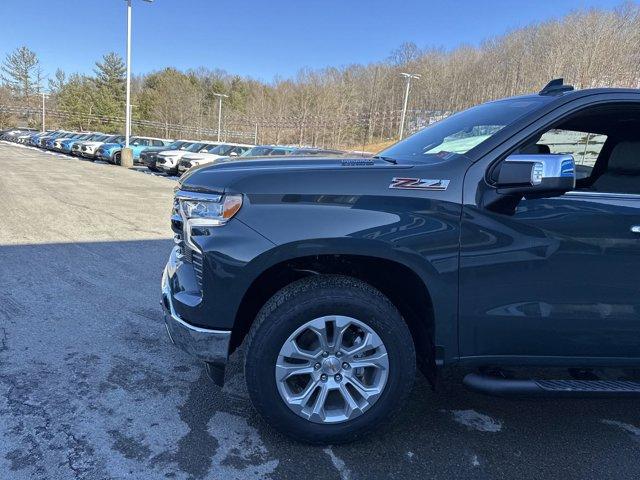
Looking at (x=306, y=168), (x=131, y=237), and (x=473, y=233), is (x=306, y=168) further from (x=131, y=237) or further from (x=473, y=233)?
(x=131, y=237)

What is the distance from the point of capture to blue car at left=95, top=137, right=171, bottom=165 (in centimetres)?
2681

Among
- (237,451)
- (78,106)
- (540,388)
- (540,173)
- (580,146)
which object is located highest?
(78,106)

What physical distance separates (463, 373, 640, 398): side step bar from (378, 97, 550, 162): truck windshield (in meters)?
1.23

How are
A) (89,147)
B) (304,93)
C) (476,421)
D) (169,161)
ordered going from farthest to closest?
(304,93), (89,147), (169,161), (476,421)

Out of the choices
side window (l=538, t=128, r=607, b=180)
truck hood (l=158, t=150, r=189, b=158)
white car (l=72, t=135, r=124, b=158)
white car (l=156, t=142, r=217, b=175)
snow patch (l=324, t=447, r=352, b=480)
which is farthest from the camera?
white car (l=72, t=135, r=124, b=158)

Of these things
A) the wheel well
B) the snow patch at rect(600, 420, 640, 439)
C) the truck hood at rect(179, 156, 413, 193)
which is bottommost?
the snow patch at rect(600, 420, 640, 439)

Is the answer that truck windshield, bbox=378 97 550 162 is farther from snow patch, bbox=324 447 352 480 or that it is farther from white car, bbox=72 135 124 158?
white car, bbox=72 135 124 158

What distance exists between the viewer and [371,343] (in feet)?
8.14

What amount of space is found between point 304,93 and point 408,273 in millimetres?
73589

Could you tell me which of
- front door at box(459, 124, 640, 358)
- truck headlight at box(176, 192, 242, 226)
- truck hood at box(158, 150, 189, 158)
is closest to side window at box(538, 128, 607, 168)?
front door at box(459, 124, 640, 358)

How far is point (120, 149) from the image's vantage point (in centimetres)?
2670

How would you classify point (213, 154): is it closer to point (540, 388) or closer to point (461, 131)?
point (461, 131)

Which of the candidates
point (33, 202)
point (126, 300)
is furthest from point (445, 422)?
point (33, 202)

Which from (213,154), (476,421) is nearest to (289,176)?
(476,421)
